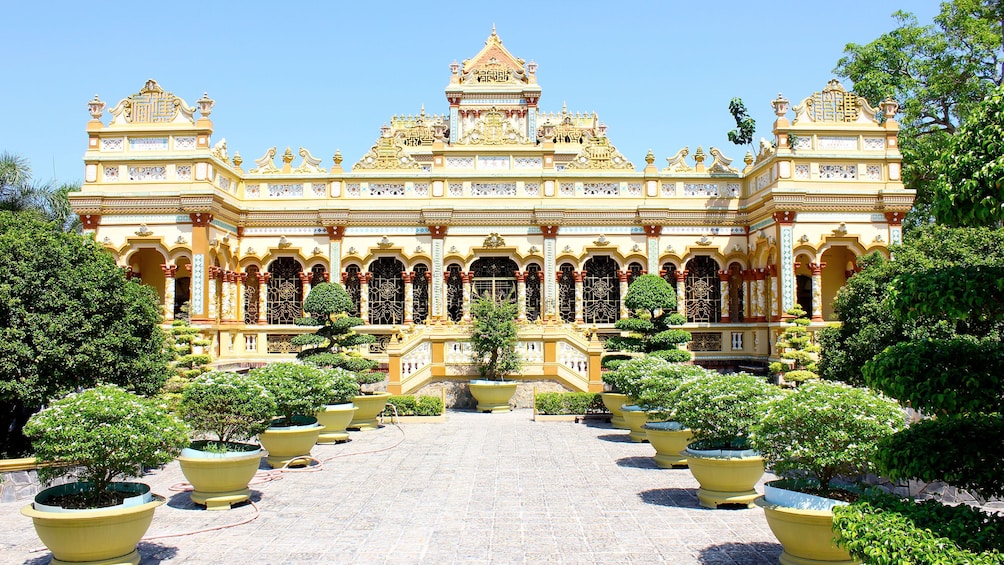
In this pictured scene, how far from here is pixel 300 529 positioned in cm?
789

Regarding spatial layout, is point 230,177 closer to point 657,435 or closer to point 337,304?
point 337,304

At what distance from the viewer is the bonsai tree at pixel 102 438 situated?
21.3 feet

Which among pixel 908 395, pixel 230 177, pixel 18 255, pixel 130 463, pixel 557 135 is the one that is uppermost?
pixel 557 135

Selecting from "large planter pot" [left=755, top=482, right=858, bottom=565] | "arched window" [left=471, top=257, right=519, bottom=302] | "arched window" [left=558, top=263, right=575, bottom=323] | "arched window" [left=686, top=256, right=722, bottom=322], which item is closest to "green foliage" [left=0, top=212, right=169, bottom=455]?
"large planter pot" [left=755, top=482, right=858, bottom=565]

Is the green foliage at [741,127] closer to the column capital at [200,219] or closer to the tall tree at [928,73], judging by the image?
the tall tree at [928,73]

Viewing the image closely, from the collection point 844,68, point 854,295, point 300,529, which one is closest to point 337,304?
point 300,529

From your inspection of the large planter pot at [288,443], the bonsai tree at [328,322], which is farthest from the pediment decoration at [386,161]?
the large planter pot at [288,443]

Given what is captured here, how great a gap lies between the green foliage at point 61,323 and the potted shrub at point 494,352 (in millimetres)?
8529

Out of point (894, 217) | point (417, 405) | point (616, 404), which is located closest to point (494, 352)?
point (417, 405)

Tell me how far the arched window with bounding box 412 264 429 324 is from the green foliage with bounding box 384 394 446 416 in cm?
648

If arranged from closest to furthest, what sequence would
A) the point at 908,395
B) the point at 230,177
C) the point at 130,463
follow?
1. the point at 908,395
2. the point at 130,463
3. the point at 230,177

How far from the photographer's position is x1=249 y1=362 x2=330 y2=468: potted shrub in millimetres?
10898

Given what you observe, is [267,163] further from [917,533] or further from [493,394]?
[917,533]

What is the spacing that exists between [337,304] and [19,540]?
32.9ft
